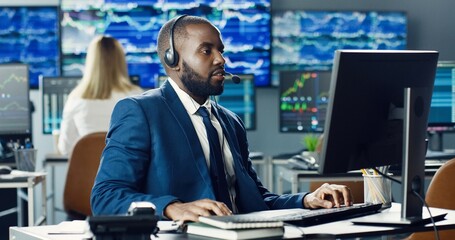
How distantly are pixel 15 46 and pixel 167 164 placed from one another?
4.41m

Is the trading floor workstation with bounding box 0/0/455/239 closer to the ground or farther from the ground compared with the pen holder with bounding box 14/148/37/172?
farther from the ground

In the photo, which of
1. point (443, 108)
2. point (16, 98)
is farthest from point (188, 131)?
point (443, 108)

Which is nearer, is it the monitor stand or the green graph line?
the monitor stand

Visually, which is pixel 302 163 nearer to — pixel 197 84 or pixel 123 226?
pixel 197 84

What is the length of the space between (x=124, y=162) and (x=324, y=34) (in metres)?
4.44

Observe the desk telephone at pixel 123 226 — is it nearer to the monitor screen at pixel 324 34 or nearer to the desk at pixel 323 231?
the desk at pixel 323 231

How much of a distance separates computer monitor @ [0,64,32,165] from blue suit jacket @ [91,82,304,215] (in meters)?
2.88

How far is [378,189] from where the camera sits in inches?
103

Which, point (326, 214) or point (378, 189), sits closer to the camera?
point (326, 214)

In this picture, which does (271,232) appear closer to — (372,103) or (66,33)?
(372,103)

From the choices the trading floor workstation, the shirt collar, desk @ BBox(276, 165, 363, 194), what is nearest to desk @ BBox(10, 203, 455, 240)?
the shirt collar

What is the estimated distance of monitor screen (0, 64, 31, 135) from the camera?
17.6 ft

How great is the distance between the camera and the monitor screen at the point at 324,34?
6691 mm

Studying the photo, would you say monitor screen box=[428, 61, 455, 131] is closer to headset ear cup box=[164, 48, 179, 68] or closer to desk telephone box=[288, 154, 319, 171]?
desk telephone box=[288, 154, 319, 171]
